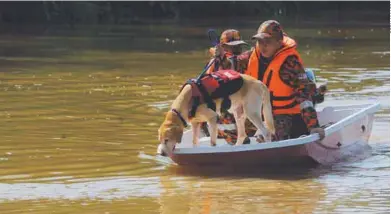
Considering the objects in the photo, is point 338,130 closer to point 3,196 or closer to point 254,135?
point 254,135

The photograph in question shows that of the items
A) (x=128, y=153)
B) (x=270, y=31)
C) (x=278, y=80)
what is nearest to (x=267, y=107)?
(x=278, y=80)

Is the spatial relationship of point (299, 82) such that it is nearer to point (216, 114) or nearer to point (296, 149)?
point (296, 149)

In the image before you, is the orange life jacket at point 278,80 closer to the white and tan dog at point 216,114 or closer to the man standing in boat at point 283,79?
the man standing in boat at point 283,79

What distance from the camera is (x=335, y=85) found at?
57.5 feet

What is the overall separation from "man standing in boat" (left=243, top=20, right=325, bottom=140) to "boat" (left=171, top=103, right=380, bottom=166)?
0.80ft

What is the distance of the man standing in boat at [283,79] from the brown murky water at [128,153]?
1.54ft

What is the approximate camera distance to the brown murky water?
905 cm

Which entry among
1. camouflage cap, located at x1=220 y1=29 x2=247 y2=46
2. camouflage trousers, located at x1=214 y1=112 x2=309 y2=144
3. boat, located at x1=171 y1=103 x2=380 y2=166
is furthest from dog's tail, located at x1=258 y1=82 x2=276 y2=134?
camouflage cap, located at x1=220 y1=29 x2=247 y2=46

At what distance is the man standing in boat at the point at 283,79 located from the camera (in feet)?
33.7

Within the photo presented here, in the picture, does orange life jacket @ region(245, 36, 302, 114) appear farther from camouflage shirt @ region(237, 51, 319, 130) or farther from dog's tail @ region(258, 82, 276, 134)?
dog's tail @ region(258, 82, 276, 134)

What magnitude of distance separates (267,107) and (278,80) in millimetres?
416

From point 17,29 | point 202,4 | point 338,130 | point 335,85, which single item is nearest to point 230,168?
point 338,130

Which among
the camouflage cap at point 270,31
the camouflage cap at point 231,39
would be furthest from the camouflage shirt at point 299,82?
the camouflage cap at point 231,39

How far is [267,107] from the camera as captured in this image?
10102 mm
